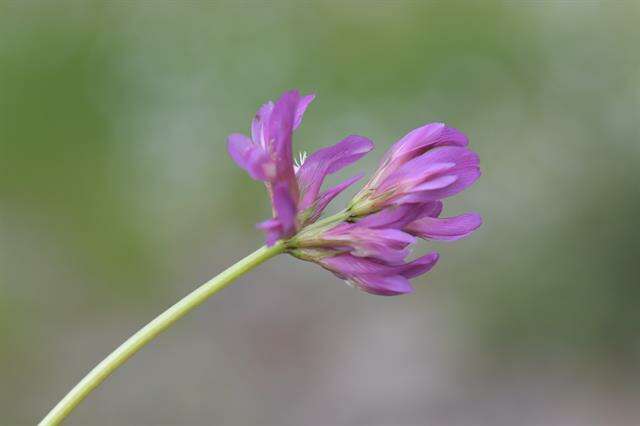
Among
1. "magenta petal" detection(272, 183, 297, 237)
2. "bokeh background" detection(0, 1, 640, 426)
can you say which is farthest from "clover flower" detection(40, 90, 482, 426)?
"bokeh background" detection(0, 1, 640, 426)

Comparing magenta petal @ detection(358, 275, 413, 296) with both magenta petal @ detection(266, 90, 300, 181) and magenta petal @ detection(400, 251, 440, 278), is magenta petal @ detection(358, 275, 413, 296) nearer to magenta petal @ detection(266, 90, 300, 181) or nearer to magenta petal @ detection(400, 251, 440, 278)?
magenta petal @ detection(400, 251, 440, 278)

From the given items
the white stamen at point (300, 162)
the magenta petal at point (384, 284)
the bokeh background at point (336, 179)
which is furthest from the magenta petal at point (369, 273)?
the bokeh background at point (336, 179)

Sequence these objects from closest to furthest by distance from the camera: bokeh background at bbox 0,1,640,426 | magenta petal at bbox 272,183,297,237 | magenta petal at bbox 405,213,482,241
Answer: magenta petal at bbox 272,183,297,237 < magenta petal at bbox 405,213,482,241 < bokeh background at bbox 0,1,640,426

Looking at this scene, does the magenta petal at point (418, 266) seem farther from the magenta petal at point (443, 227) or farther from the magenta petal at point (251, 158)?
the magenta petal at point (251, 158)

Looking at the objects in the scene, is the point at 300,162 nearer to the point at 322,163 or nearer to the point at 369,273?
the point at 322,163

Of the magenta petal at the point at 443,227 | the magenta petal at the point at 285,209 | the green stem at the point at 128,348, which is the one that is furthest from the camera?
the magenta petal at the point at 443,227

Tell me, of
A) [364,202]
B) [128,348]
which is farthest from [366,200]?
[128,348]

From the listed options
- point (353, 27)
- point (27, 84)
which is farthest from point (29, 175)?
point (353, 27)
